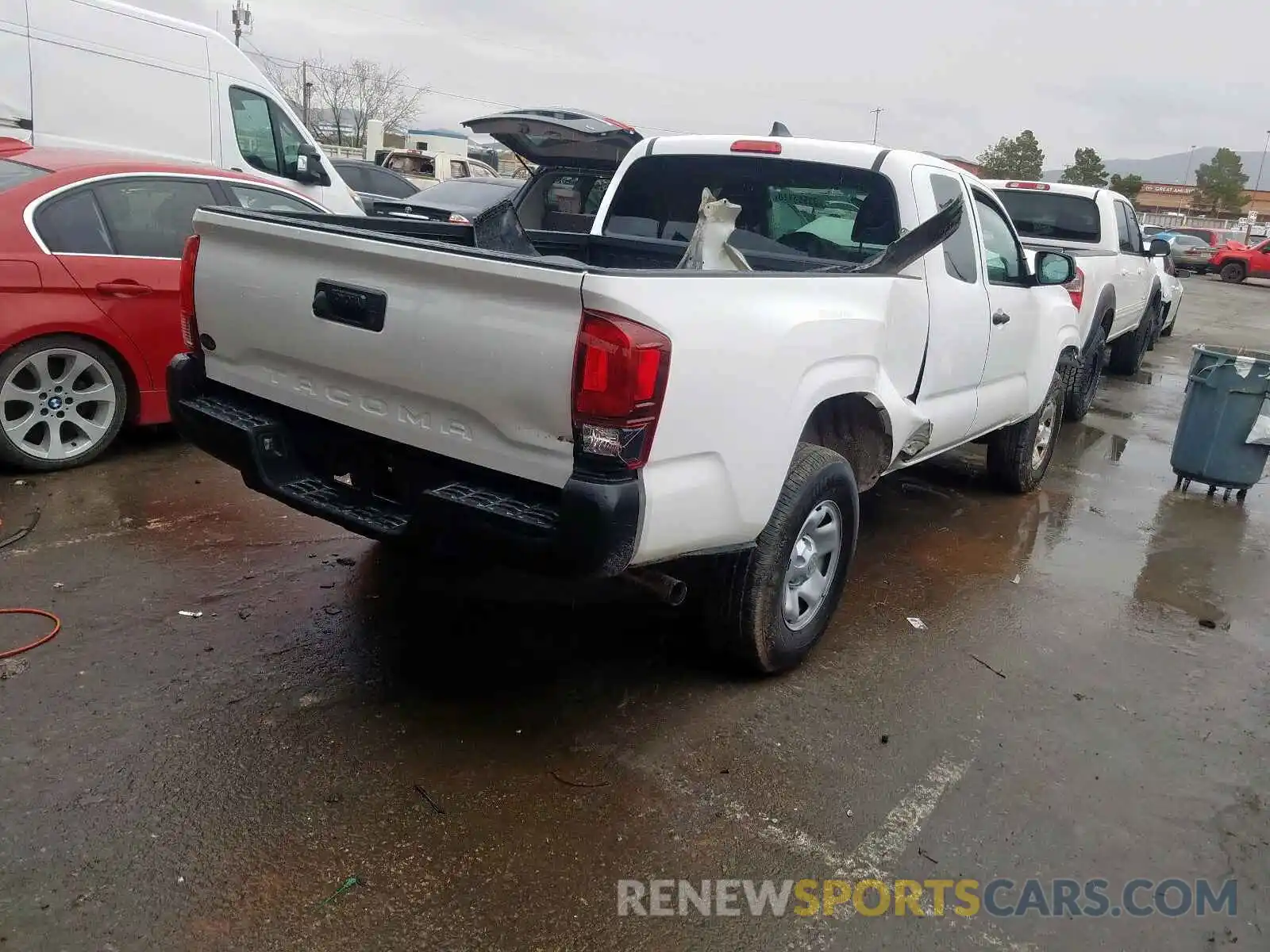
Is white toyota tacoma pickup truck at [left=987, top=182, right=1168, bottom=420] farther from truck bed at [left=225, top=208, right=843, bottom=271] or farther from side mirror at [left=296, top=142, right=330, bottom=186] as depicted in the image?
side mirror at [left=296, top=142, right=330, bottom=186]

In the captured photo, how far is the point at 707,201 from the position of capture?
4.54 meters

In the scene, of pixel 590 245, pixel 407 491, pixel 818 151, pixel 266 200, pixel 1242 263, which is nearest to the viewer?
pixel 407 491

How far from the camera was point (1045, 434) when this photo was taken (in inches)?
256

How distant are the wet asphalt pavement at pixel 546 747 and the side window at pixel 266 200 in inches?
82.3

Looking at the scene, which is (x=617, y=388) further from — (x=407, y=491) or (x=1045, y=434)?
(x=1045, y=434)

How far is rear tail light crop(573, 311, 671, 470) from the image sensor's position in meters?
2.60

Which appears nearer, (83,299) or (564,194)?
(83,299)

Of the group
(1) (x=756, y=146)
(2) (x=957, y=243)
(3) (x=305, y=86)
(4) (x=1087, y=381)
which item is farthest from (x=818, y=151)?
(3) (x=305, y=86)

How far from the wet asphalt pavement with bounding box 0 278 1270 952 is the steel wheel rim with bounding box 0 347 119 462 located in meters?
0.23

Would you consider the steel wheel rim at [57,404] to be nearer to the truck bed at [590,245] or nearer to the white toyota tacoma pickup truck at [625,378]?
the truck bed at [590,245]

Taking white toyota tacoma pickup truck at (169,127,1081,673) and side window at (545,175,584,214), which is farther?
side window at (545,175,584,214)

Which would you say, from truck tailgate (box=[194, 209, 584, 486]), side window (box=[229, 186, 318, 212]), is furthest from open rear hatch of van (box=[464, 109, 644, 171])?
truck tailgate (box=[194, 209, 584, 486])

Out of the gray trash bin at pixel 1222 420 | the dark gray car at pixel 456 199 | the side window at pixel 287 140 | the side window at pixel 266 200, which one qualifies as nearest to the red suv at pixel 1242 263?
the dark gray car at pixel 456 199

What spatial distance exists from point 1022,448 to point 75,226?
560 centimetres
